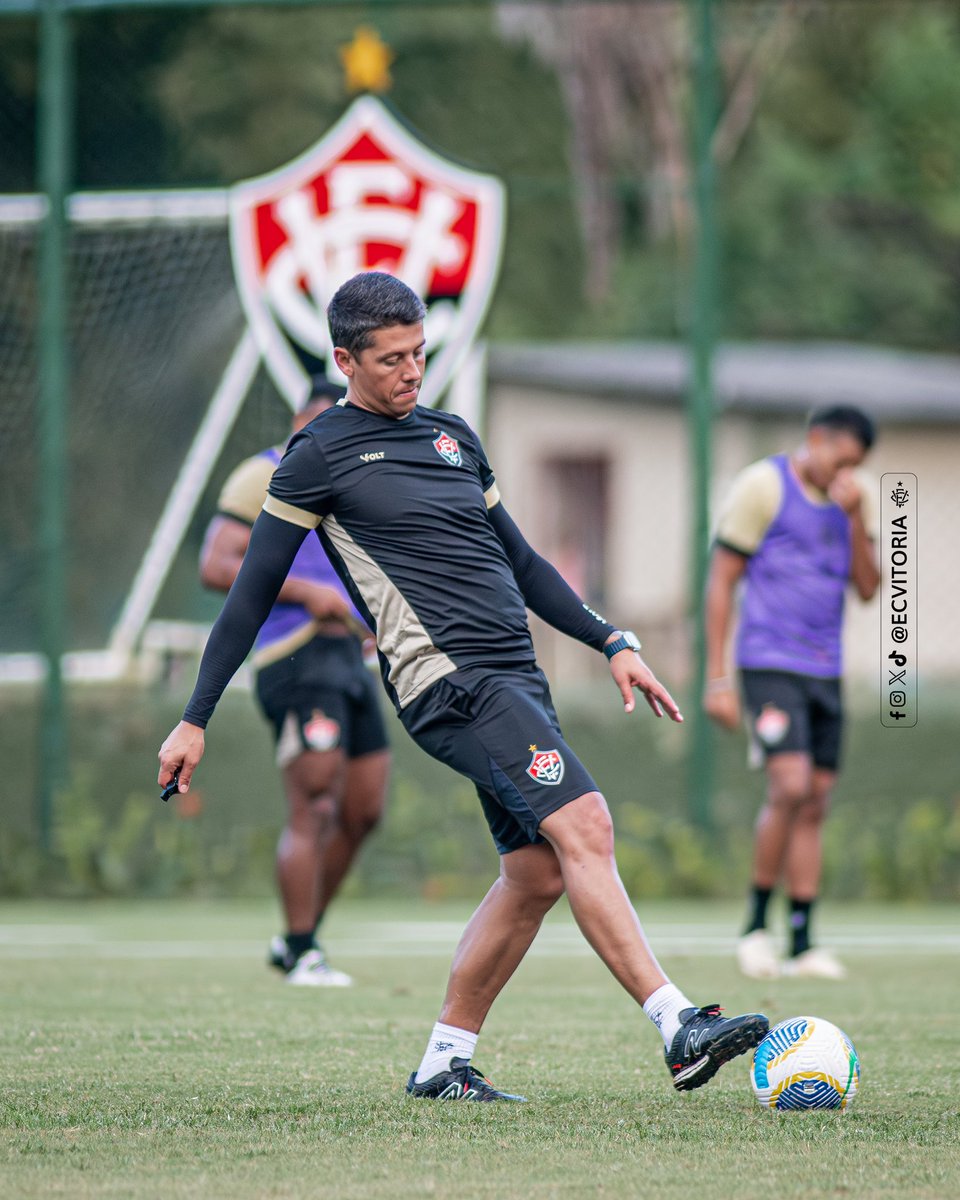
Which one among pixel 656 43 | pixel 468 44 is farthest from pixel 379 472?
pixel 656 43

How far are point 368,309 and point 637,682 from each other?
106 cm

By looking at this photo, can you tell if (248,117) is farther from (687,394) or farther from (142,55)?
(687,394)

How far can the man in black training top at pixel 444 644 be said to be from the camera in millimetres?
4613

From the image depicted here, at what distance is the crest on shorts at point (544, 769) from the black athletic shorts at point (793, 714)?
3.52m

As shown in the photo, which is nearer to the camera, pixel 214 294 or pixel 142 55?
pixel 214 294

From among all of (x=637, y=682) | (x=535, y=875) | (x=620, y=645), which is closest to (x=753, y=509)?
(x=620, y=645)

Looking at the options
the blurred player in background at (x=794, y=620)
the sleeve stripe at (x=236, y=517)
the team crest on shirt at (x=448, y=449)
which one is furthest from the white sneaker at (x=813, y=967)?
the team crest on shirt at (x=448, y=449)

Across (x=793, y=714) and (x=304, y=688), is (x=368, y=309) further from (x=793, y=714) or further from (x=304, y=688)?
(x=793, y=714)

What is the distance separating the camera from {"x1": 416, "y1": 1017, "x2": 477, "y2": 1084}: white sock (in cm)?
480

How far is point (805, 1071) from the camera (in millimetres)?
4574

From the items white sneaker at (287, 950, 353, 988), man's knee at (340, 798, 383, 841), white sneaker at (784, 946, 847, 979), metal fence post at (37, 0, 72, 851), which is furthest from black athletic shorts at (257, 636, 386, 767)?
metal fence post at (37, 0, 72, 851)

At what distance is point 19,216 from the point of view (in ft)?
39.9

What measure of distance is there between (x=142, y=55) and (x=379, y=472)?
9.28 meters

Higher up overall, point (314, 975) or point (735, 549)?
point (735, 549)
